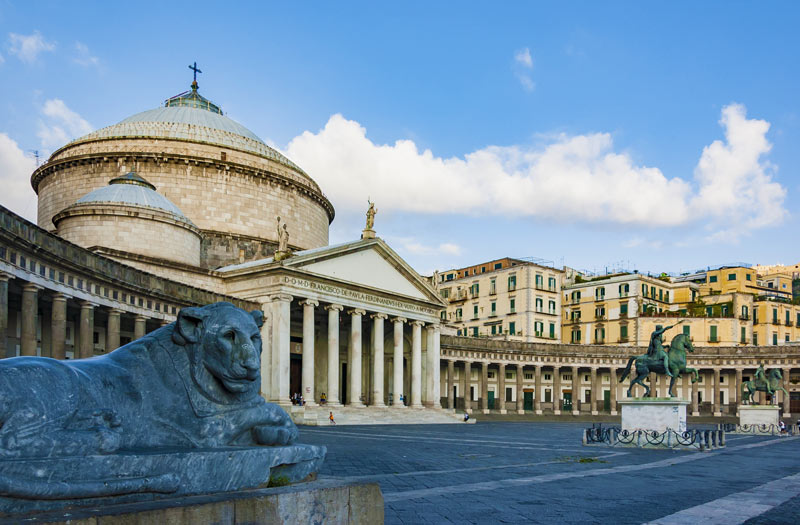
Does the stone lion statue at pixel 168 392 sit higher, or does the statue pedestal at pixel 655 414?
the stone lion statue at pixel 168 392

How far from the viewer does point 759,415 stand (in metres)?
46.5

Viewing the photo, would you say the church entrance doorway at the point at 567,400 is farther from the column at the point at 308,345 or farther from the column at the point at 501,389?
the column at the point at 308,345

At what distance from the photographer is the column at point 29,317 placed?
25.2 m

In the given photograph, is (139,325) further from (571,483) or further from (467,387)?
(467,387)

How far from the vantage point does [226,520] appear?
16.2 ft

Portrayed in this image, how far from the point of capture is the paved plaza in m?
10.9

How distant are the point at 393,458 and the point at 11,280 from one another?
1472 centimetres

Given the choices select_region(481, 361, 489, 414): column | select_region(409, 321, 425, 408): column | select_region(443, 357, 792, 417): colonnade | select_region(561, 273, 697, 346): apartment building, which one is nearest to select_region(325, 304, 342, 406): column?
select_region(409, 321, 425, 408): column

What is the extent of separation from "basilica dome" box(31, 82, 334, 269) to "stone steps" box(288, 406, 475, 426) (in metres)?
15.1

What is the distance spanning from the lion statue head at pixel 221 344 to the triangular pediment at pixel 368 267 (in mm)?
39968

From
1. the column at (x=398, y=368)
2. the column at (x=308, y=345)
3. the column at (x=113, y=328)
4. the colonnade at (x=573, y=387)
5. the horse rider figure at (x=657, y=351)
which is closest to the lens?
the horse rider figure at (x=657, y=351)

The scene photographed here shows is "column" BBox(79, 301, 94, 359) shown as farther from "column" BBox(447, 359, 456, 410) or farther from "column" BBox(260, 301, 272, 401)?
"column" BBox(447, 359, 456, 410)

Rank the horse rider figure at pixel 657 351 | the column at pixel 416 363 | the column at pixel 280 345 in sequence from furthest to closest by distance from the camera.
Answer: the column at pixel 416 363, the column at pixel 280 345, the horse rider figure at pixel 657 351

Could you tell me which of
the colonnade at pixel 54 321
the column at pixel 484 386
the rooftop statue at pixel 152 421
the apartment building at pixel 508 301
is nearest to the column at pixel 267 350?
Result: the colonnade at pixel 54 321
